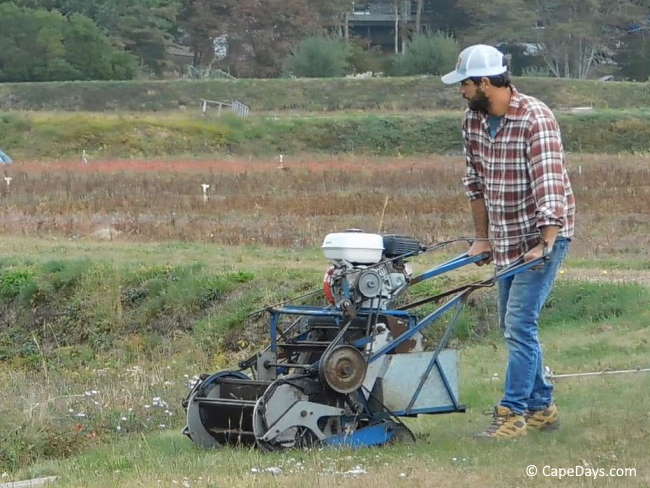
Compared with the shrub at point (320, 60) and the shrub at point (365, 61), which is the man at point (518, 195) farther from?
the shrub at point (365, 61)

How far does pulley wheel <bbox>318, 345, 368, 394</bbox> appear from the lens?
785 centimetres

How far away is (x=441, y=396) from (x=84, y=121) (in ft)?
149

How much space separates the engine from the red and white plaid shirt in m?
0.63

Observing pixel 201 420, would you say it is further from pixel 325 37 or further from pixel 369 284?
pixel 325 37

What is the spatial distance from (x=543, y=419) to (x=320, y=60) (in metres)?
67.7

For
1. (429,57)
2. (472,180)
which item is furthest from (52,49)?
(472,180)

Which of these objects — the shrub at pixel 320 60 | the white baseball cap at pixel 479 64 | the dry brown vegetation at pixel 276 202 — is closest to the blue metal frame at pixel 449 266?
the white baseball cap at pixel 479 64

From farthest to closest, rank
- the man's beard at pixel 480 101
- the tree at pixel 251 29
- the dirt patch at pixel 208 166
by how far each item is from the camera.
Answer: the tree at pixel 251 29 → the dirt patch at pixel 208 166 → the man's beard at pixel 480 101

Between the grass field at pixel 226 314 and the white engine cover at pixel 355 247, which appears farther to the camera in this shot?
the white engine cover at pixel 355 247

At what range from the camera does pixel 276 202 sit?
89.2ft

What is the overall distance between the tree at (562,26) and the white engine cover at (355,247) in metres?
76.2

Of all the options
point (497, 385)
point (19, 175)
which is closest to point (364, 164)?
point (19, 175)

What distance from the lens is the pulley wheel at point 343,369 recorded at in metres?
7.85

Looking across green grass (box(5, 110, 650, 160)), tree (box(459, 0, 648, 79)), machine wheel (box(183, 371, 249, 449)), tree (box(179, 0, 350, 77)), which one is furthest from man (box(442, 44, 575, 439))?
tree (box(179, 0, 350, 77))
